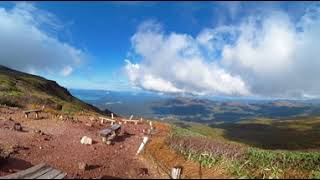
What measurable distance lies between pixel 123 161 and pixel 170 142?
4888 millimetres

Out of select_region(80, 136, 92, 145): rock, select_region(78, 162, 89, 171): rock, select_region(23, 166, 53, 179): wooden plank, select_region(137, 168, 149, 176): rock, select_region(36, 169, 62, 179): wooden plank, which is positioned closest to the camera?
select_region(23, 166, 53, 179): wooden plank

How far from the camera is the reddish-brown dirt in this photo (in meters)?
20.9

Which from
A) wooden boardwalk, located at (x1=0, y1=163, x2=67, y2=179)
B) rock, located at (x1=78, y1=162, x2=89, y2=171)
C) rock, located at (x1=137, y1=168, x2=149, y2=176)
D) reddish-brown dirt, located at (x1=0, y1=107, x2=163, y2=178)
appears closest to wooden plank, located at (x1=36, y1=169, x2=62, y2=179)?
wooden boardwalk, located at (x1=0, y1=163, x2=67, y2=179)

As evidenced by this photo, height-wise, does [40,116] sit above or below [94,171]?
above

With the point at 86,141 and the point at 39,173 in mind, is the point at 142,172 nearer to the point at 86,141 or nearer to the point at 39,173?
the point at 39,173

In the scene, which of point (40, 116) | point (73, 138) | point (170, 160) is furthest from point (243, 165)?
point (40, 116)

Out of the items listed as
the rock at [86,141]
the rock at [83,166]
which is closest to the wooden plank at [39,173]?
the rock at [83,166]

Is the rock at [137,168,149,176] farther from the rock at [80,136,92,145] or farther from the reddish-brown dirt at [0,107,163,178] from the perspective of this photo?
the rock at [80,136,92,145]

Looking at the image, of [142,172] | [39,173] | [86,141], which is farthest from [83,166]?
[86,141]

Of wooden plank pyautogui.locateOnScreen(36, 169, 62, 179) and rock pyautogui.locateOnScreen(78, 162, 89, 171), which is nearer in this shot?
wooden plank pyautogui.locateOnScreen(36, 169, 62, 179)

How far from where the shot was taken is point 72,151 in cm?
2591

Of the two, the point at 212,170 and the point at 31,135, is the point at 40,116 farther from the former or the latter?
the point at 212,170

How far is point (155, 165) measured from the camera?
21.8m

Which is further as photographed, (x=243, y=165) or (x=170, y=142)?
(x=170, y=142)
